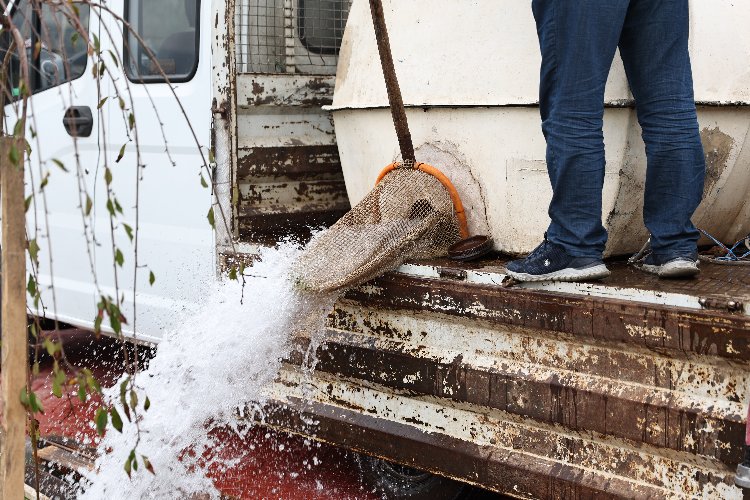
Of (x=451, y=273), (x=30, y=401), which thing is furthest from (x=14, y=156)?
(x=451, y=273)

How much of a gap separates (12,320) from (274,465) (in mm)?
1999

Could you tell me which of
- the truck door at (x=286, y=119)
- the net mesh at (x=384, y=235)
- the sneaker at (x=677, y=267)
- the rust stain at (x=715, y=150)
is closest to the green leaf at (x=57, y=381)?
the net mesh at (x=384, y=235)

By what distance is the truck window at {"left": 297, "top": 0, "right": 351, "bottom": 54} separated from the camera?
394cm

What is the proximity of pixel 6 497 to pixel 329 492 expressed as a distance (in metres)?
1.66

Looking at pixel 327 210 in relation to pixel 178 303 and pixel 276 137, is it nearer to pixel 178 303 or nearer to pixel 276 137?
pixel 276 137

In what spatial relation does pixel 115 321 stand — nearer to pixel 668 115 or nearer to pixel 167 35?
pixel 668 115

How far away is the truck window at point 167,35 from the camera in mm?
3779

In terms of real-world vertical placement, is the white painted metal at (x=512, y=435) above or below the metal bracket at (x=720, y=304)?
below

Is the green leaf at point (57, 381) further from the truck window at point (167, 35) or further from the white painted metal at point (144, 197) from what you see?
the truck window at point (167, 35)

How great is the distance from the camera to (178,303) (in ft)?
12.6

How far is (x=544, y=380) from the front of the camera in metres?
2.54

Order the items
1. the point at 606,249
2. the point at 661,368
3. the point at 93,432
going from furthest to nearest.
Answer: the point at 93,432, the point at 606,249, the point at 661,368

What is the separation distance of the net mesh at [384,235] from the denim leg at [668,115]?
2.43 feet

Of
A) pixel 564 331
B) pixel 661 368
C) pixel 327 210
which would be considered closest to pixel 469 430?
pixel 564 331
